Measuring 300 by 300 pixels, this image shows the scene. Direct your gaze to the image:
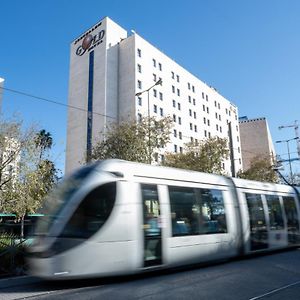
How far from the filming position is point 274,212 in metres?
15.2

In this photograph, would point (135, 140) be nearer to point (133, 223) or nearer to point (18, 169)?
point (18, 169)

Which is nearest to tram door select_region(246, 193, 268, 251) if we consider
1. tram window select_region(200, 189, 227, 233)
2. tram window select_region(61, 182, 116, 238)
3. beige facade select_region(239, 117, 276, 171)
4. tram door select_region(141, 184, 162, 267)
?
tram window select_region(200, 189, 227, 233)

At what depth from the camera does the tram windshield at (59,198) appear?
902 centimetres

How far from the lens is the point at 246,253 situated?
44.0ft

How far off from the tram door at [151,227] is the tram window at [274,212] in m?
6.51

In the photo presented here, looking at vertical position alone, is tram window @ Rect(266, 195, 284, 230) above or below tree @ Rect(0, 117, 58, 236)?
below

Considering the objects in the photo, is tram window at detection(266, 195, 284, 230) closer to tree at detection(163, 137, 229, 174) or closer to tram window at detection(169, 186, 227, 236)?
tram window at detection(169, 186, 227, 236)

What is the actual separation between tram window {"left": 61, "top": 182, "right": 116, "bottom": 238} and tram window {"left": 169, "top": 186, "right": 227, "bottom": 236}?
2.14m

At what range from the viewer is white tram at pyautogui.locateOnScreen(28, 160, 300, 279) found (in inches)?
340

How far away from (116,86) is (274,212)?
48.8 metres

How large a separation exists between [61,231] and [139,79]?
53.0 meters

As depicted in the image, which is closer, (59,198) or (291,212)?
(59,198)

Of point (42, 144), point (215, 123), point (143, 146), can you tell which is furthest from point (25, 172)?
point (215, 123)

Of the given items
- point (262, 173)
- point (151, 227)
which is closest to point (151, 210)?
point (151, 227)
